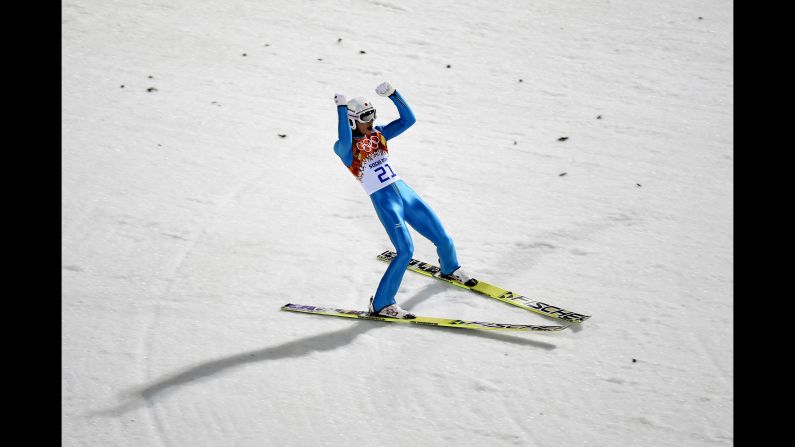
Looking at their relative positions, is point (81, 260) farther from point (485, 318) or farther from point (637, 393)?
point (637, 393)

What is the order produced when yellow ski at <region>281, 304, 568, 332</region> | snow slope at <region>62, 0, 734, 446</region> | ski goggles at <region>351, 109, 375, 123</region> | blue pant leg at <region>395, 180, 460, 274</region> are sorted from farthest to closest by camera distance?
1. blue pant leg at <region>395, 180, 460, 274</region>
2. ski goggles at <region>351, 109, 375, 123</region>
3. yellow ski at <region>281, 304, 568, 332</region>
4. snow slope at <region>62, 0, 734, 446</region>

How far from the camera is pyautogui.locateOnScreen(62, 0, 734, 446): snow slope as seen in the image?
6586 mm

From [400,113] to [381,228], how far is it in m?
1.76

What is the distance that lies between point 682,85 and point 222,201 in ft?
22.0

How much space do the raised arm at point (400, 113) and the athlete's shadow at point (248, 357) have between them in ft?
5.64

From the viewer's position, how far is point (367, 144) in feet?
25.3

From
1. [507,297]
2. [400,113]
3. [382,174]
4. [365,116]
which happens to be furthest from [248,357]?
[400,113]

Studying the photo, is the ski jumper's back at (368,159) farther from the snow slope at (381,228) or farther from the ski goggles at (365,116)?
the snow slope at (381,228)

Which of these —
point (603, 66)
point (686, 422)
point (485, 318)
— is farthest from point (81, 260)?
point (603, 66)

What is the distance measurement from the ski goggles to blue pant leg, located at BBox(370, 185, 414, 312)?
0.64m

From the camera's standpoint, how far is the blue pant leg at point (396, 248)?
755 cm

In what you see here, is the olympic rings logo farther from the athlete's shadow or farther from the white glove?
the athlete's shadow

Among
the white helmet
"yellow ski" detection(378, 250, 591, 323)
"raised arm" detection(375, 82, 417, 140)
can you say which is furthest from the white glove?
"yellow ski" detection(378, 250, 591, 323)

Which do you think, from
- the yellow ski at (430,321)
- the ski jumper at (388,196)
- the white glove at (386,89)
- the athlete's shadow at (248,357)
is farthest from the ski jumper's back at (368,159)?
the athlete's shadow at (248,357)
